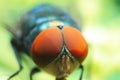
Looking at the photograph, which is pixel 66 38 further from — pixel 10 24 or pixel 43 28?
pixel 10 24

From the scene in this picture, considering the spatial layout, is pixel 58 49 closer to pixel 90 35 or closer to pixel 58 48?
pixel 58 48

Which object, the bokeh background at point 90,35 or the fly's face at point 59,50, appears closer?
the fly's face at point 59,50

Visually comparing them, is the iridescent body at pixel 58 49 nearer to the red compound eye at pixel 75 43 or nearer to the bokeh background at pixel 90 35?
the red compound eye at pixel 75 43

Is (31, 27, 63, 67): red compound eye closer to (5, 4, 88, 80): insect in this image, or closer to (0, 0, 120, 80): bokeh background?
(5, 4, 88, 80): insect

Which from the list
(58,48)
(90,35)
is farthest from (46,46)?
(90,35)

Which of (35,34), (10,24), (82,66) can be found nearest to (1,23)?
(10,24)

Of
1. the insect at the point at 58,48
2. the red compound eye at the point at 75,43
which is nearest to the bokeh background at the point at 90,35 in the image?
the insect at the point at 58,48

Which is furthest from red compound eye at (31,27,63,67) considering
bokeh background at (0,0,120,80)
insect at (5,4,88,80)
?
A: bokeh background at (0,0,120,80)
